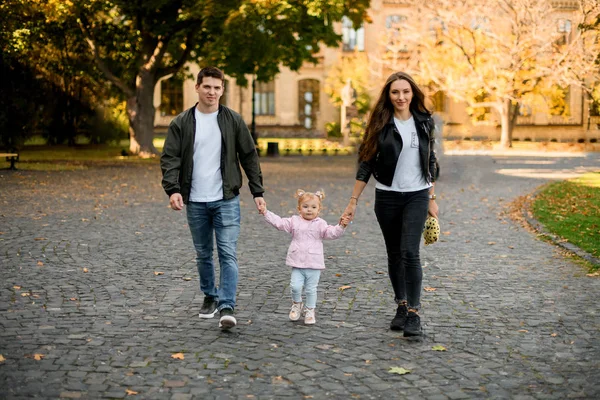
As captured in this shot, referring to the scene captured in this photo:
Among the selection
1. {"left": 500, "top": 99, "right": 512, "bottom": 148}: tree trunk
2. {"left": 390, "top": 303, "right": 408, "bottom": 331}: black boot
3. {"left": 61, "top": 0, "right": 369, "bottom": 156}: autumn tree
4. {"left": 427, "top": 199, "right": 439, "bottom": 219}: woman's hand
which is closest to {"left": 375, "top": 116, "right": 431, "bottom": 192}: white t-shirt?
{"left": 427, "top": 199, "right": 439, "bottom": 219}: woman's hand

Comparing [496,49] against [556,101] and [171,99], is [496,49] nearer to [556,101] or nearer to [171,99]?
[556,101]

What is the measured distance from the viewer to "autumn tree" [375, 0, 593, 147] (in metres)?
38.6

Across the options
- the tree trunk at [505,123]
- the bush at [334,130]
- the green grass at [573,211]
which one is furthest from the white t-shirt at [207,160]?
the bush at [334,130]

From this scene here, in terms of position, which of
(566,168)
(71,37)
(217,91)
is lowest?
(566,168)

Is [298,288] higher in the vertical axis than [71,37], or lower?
lower

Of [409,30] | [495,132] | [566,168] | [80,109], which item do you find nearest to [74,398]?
[566,168]

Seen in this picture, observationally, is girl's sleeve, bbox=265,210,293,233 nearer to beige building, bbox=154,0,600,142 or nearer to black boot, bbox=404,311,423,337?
black boot, bbox=404,311,423,337

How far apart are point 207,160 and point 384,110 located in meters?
1.43

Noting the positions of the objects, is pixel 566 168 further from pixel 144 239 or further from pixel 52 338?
pixel 52 338

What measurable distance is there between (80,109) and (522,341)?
122 ft

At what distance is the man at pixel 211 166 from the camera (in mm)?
6773

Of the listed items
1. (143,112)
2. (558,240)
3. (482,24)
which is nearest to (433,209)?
(558,240)

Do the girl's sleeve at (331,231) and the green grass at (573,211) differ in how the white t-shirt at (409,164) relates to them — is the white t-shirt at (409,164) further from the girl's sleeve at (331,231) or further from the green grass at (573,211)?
the green grass at (573,211)

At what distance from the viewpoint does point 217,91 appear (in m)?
6.72
